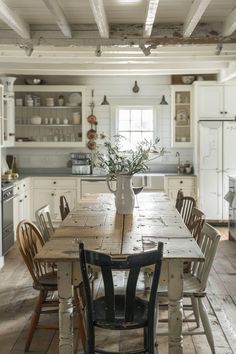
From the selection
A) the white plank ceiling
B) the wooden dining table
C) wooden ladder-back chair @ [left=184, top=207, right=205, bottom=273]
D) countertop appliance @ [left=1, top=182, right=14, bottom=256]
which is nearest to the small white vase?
the wooden dining table

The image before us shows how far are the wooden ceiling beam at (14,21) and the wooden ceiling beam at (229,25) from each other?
1.77m

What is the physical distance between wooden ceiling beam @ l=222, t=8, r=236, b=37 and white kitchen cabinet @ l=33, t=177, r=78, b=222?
13.1 ft

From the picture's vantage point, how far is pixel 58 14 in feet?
12.0

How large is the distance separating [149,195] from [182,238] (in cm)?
229

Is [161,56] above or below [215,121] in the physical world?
above

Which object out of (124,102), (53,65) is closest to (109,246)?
(53,65)

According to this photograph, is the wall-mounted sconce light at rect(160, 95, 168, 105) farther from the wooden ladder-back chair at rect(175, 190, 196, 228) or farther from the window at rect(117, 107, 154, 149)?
the wooden ladder-back chair at rect(175, 190, 196, 228)

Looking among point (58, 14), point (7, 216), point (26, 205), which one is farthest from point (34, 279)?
point (26, 205)

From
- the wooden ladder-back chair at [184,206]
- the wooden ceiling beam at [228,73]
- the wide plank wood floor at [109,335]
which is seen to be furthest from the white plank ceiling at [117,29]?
the wide plank wood floor at [109,335]

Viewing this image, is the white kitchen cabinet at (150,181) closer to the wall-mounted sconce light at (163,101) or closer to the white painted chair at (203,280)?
the wall-mounted sconce light at (163,101)

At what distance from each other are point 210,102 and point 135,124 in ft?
4.58

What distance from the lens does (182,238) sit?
10.6 ft

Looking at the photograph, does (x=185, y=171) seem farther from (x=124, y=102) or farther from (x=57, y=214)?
(x=57, y=214)

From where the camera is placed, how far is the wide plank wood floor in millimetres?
3387
